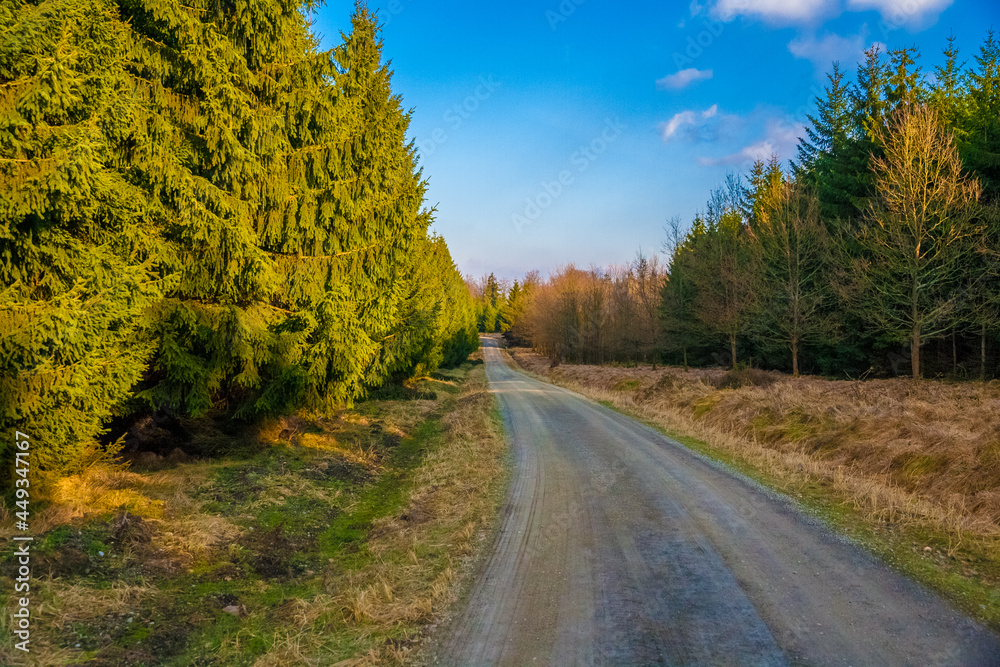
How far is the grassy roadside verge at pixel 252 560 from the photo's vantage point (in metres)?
3.79

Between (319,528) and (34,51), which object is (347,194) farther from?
(319,528)

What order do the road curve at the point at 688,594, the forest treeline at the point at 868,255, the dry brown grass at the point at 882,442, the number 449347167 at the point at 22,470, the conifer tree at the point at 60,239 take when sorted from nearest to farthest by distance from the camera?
the road curve at the point at 688,594, the conifer tree at the point at 60,239, the number 449347167 at the point at 22,470, the dry brown grass at the point at 882,442, the forest treeline at the point at 868,255

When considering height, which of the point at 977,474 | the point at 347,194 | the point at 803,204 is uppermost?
the point at 803,204

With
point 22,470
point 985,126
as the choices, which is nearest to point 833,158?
point 985,126

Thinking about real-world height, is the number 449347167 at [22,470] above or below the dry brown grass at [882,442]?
above

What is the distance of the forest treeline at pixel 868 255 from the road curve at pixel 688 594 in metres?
16.5

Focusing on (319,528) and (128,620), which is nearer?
(128,620)

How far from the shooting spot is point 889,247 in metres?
18.1

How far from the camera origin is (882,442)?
9.14 m

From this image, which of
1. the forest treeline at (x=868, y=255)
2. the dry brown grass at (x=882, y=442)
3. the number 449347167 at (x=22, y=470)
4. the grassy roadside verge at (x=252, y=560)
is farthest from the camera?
the forest treeline at (x=868, y=255)

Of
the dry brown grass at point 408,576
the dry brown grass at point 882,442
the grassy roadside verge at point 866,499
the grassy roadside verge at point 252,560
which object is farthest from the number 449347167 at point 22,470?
the dry brown grass at point 882,442

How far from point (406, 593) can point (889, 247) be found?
21.7 metres

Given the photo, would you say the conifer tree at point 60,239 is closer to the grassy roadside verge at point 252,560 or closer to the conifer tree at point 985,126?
the grassy roadside verge at point 252,560

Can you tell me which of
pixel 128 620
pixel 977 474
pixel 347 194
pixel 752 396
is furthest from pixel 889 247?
pixel 128 620
